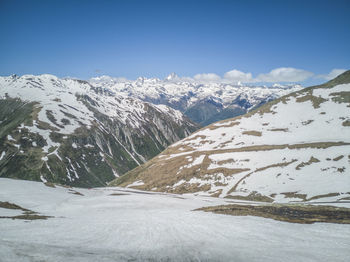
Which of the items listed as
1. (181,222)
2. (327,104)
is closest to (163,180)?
(181,222)

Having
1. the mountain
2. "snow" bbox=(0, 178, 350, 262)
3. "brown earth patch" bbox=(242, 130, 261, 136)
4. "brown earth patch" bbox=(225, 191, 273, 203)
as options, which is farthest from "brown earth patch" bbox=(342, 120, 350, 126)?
"snow" bbox=(0, 178, 350, 262)

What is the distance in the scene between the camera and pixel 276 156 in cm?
9394

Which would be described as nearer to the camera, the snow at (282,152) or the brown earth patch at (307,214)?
the brown earth patch at (307,214)

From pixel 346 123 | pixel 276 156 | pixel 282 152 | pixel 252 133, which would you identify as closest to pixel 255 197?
pixel 276 156

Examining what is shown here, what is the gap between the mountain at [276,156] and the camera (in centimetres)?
6781

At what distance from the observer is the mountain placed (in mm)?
67812

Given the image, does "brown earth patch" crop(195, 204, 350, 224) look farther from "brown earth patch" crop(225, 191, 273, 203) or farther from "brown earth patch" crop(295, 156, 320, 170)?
"brown earth patch" crop(295, 156, 320, 170)

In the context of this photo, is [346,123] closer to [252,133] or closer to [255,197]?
[252,133]

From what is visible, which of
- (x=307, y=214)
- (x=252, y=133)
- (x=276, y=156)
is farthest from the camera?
(x=252, y=133)

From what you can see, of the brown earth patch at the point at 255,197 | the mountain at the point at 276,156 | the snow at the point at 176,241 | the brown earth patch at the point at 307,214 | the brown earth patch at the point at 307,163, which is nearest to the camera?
the snow at the point at 176,241

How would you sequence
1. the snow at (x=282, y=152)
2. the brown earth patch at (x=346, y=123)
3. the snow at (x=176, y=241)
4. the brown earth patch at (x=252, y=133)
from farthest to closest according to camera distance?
the brown earth patch at (x=252, y=133) → the brown earth patch at (x=346, y=123) → the snow at (x=282, y=152) → the snow at (x=176, y=241)

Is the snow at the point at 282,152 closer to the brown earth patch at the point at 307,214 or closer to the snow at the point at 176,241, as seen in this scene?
the brown earth patch at the point at 307,214

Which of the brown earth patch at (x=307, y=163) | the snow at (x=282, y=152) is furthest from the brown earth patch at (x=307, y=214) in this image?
the brown earth patch at (x=307, y=163)

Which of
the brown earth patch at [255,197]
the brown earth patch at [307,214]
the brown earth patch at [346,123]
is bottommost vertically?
the brown earth patch at [255,197]
